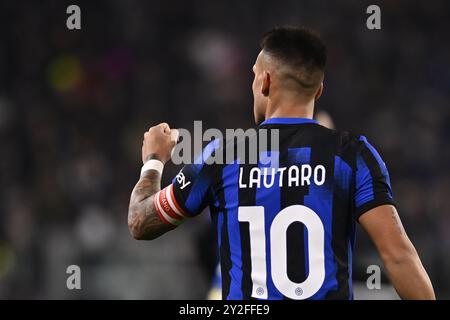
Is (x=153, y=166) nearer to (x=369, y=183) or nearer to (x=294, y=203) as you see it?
(x=294, y=203)

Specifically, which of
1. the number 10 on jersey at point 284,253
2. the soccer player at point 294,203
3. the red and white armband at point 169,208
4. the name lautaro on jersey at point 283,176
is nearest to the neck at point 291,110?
the soccer player at point 294,203

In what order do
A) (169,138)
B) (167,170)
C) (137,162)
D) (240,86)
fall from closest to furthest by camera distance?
(169,138) → (167,170) → (137,162) → (240,86)

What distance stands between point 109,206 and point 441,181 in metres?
4.00

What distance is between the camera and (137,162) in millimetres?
10219

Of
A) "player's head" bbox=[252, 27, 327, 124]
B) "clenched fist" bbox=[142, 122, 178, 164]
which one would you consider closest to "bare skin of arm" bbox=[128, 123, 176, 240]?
"clenched fist" bbox=[142, 122, 178, 164]

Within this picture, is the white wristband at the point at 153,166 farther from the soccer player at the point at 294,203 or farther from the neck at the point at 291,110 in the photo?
the neck at the point at 291,110

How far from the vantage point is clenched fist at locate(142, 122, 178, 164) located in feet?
10.7

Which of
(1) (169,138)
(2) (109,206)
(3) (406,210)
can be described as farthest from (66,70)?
(1) (169,138)

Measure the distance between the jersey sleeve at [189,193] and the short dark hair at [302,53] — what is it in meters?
0.39

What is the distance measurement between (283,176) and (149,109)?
27.1 feet

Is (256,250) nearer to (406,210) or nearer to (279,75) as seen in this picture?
(279,75)

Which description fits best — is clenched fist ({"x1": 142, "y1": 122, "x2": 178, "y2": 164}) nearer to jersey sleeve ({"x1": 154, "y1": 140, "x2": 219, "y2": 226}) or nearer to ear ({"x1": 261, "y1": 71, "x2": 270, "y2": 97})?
jersey sleeve ({"x1": 154, "y1": 140, "x2": 219, "y2": 226})

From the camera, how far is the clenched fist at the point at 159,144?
326 cm

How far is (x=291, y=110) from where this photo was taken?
9.86 feet
